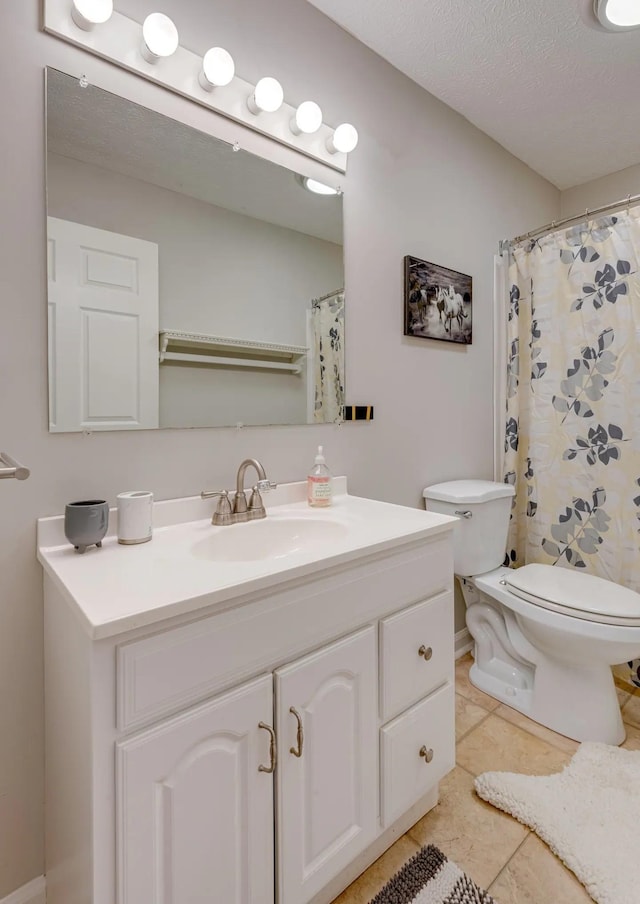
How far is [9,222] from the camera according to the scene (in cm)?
91

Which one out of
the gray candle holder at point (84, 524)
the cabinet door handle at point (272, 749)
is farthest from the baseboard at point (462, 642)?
the gray candle holder at point (84, 524)

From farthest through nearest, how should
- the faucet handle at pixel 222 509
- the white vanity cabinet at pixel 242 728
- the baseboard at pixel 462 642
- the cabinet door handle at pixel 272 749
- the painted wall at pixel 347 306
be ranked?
the baseboard at pixel 462 642, the faucet handle at pixel 222 509, the painted wall at pixel 347 306, the cabinet door handle at pixel 272 749, the white vanity cabinet at pixel 242 728

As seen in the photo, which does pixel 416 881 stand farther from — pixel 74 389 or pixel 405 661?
pixel 74 389

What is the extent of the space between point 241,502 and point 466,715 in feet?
4.07

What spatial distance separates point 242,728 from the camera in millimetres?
772

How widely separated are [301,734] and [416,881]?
0.59m

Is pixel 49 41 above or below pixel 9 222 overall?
above

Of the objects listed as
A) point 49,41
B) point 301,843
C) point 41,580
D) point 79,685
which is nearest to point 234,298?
point 49,41

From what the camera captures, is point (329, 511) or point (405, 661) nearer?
point (405, 661)

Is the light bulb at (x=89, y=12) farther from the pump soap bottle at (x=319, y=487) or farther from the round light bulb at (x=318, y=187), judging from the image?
the pump soap bottle at (x=319, y=487)

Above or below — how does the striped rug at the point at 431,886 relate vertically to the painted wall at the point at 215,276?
below

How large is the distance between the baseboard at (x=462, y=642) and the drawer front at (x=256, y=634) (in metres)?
1.12

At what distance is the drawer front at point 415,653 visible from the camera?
1.03 m

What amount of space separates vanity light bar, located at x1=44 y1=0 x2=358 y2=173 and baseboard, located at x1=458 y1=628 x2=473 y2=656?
199cm
